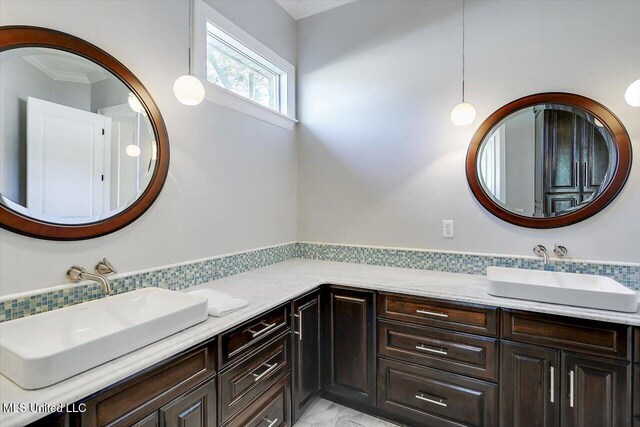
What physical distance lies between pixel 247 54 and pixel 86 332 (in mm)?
2159

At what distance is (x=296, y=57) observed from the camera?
2990mm

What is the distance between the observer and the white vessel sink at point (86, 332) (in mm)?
903

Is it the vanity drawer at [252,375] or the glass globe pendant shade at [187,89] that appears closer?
the vanity drawer at [252,375]

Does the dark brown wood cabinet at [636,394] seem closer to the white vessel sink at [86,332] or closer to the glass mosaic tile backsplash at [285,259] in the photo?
the glass mosaic tile backsplash at [285,259]

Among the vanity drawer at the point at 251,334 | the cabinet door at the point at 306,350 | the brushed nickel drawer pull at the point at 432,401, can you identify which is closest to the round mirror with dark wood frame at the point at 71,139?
the vanity drawer at the point at 251,334

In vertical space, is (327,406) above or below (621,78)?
below

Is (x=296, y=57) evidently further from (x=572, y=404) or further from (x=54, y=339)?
(x=572, y=404)

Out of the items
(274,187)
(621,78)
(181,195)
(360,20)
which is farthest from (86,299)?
(621,78)

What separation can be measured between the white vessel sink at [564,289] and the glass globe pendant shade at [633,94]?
3.30 feet

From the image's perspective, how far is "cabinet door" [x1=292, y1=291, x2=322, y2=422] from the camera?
191cm

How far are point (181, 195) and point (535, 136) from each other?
2.32 m

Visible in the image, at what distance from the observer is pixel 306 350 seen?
202cm

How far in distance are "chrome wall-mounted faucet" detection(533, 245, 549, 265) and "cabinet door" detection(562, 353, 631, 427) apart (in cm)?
68

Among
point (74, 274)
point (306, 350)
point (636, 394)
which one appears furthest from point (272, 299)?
point (636, 394)
